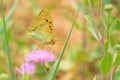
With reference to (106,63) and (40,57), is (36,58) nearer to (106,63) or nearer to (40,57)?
(40,57)

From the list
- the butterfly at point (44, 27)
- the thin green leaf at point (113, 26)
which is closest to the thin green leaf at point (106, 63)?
the thin green leaf at point (113, 26)

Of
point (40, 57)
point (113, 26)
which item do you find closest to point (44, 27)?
point (40, 57)

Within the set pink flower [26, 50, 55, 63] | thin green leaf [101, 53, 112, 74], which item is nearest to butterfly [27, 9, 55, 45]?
pink flower [26, 50, 55, 63]

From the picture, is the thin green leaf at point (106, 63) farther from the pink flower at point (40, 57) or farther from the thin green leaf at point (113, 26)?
the pink flower at point (40, 57)

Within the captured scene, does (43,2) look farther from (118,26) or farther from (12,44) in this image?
(118,26)

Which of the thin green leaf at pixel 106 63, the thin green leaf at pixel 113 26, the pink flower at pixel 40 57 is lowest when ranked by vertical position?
the thin green leaf at pixel 106 63

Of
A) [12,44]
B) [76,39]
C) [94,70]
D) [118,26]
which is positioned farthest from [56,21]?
[118,26]

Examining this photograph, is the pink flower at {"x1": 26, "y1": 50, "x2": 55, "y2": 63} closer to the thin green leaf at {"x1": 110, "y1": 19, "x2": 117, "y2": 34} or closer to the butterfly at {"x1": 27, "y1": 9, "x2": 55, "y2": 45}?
the butterfly at {"x1": 27, "y1": 9, "x2": 55, "y2": 45}
